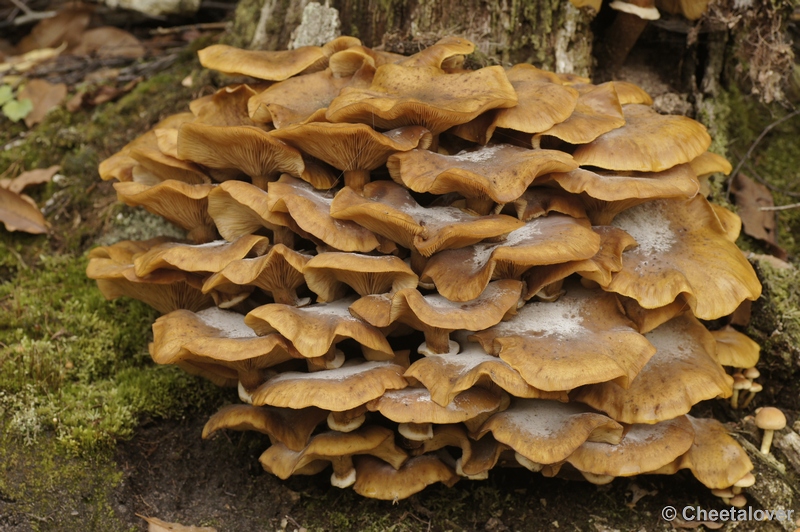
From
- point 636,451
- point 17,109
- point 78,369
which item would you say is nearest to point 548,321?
point 636,451

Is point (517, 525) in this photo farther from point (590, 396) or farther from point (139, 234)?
point (139, 234)

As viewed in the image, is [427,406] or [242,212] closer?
[427,406]

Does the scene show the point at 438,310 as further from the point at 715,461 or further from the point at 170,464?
the point at 170,464

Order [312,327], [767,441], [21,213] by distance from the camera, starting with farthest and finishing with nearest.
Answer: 1. [21,213]
2. [767,441]
3. [312,327]

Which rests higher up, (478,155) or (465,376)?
(478,155)

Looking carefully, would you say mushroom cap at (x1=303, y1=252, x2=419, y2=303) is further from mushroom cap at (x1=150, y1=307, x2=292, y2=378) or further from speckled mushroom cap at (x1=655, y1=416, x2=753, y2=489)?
speckled mushroom cap at (x1=655, y1=416, x2=753, y2=489)

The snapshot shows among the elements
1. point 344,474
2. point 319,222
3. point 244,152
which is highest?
point 244,152

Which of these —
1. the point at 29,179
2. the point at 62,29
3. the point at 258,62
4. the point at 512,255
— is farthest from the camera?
the point at 62,29
